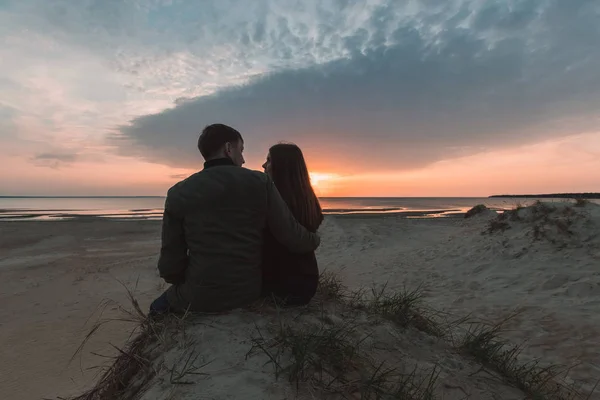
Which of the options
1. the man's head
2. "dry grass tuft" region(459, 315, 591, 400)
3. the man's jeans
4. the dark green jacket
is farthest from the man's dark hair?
"dry grass tuft" region(459, 315, 591, 400)

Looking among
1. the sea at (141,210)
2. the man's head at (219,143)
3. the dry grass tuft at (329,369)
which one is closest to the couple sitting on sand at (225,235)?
the man's head at (219,143)

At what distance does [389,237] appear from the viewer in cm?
1482

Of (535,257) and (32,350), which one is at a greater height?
(535,257)

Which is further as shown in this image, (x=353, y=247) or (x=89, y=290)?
(x=353, y=247)

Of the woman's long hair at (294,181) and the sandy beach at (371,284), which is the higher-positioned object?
the woman's long hair at (294,181)

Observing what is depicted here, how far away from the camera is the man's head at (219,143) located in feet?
9.45

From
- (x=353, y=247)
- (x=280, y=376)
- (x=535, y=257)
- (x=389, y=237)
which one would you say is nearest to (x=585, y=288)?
(x=535, y=257)

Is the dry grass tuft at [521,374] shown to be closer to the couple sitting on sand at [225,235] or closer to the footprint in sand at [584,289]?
the couple sitting on sand at [225,235]

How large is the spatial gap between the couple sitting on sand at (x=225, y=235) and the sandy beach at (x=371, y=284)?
31cm

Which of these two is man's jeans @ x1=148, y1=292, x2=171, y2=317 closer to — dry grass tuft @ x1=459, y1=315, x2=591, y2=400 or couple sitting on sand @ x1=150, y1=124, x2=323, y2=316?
couple sitting on sand @ x1=150, y1=124, x2=323, y2=316

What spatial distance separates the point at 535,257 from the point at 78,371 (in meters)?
9.13

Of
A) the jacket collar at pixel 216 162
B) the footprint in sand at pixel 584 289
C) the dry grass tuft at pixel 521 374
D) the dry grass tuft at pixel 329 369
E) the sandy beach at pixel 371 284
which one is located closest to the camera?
the dry grass tuft at pixel 329 369

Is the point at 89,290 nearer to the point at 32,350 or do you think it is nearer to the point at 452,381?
the point at 32,350

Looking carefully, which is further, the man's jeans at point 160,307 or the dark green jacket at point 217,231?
the man's jeans at point 160,307
